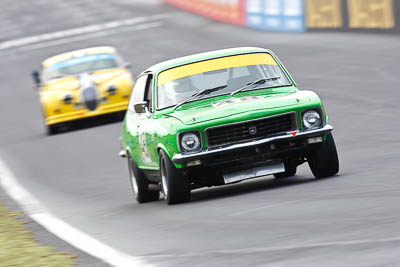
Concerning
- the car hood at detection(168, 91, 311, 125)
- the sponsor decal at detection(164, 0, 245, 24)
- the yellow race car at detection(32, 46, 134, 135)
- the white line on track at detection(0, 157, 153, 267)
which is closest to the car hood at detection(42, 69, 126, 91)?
the yellow race car at detection(32, 46, 134, 135)

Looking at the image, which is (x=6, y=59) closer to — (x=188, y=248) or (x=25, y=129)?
(x=25, y=129)

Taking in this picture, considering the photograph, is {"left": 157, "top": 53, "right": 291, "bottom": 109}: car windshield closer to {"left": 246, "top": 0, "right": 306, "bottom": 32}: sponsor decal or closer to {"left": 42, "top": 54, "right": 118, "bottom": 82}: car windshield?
{"left": 42, "top": 54, "right": 118, "bottom": 82}: car windshield

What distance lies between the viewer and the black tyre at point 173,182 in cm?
916

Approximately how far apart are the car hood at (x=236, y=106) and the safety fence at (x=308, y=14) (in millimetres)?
15752

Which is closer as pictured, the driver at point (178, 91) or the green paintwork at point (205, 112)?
the green paintwork at point (205, 112)

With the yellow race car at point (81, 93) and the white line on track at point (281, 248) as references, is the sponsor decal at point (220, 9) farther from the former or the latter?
the white line on track at point (281, 248)

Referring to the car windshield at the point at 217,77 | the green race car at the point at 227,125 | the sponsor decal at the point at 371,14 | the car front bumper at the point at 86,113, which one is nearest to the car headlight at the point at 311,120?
the green race car at the point at 227,125

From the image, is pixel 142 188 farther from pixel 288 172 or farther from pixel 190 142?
pixel 190 142

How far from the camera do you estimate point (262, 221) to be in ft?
24.4

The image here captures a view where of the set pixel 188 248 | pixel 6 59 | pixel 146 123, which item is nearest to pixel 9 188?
pixel 146 123

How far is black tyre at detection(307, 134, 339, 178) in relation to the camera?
9.37 m

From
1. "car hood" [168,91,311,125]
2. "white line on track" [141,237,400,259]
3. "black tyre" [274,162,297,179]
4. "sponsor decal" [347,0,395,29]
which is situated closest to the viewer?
"white line on track" [141,237,400,259]

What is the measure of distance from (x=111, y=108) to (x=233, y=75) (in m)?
10.1

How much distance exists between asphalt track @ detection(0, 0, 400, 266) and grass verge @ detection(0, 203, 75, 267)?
1.59ft
